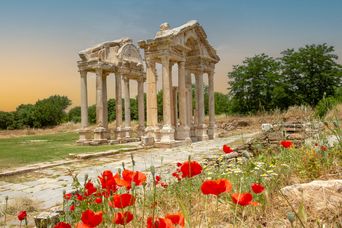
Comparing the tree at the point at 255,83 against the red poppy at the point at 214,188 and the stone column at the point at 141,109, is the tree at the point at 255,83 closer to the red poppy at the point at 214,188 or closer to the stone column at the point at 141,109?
the stone column at the point at 141,109

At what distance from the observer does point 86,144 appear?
18.5m

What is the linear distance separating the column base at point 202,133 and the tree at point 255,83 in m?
18.4

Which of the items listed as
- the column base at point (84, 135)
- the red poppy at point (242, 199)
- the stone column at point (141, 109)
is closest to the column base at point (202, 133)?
the stone column at point (141, 109)

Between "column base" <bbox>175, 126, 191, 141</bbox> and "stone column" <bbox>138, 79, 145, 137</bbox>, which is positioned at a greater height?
"stone column" <bbox>138, 79, 145, 137</bbox>

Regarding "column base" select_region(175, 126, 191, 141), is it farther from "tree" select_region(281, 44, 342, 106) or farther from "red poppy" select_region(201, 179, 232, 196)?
"tree" select_region(281, 44, 342, 106)

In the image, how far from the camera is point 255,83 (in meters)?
35.7

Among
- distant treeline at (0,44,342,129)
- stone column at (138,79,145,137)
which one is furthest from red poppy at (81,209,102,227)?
distant treeline at (0,44,342,129)

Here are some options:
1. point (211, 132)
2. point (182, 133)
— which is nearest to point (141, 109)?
point (211, 132)

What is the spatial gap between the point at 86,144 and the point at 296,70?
29.0 metres

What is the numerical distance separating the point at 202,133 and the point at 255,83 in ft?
65.4

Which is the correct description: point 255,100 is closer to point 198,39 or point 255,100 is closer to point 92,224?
point 198,39

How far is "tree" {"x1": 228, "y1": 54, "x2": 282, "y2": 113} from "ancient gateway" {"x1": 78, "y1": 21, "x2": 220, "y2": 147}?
17501 millimetres

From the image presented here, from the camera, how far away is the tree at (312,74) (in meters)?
34.2

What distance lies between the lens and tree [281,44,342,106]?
34.2 meters
